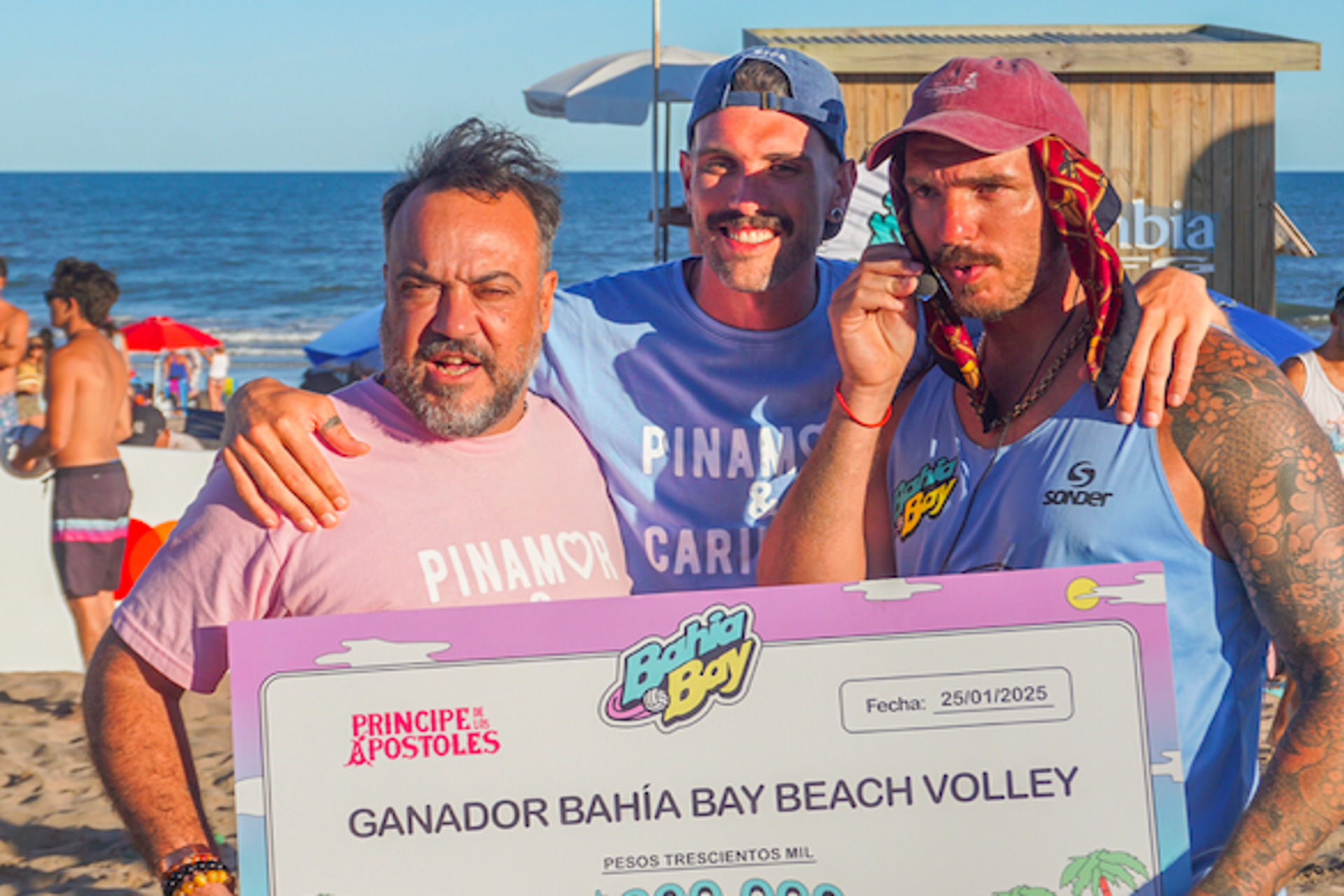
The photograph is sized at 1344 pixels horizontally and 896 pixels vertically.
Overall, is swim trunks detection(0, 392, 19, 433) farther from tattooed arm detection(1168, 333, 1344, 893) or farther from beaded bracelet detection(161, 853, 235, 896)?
tattooed arm detection(1168, 333, 1344, 893)

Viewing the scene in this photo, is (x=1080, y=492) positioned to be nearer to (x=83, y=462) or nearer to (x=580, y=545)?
(x=580, y=545)

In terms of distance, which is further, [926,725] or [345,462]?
[345,462]

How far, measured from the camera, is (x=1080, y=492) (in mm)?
1811

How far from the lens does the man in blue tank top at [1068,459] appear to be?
1731mm

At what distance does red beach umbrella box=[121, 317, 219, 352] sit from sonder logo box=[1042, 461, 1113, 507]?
14.9 metres

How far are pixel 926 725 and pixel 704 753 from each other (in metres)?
0.37

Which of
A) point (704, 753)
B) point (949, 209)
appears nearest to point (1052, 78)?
point (949, 209)

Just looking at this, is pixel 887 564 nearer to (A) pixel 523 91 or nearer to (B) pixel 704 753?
(B) pixel 704 753

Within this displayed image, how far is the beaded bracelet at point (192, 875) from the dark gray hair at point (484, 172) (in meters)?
1.23

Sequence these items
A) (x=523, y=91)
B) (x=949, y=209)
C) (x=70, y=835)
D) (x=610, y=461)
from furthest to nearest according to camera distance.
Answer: (x=523, y=91) < (x=70, y=835) < (x=610, y=461) < (x=949, y=209)

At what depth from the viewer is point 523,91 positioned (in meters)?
13.9

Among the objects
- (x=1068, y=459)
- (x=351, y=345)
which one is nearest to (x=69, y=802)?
(x=1068, y=459)

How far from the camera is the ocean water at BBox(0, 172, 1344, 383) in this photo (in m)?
31.1

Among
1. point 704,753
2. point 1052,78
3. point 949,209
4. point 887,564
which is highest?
point 1052,78
